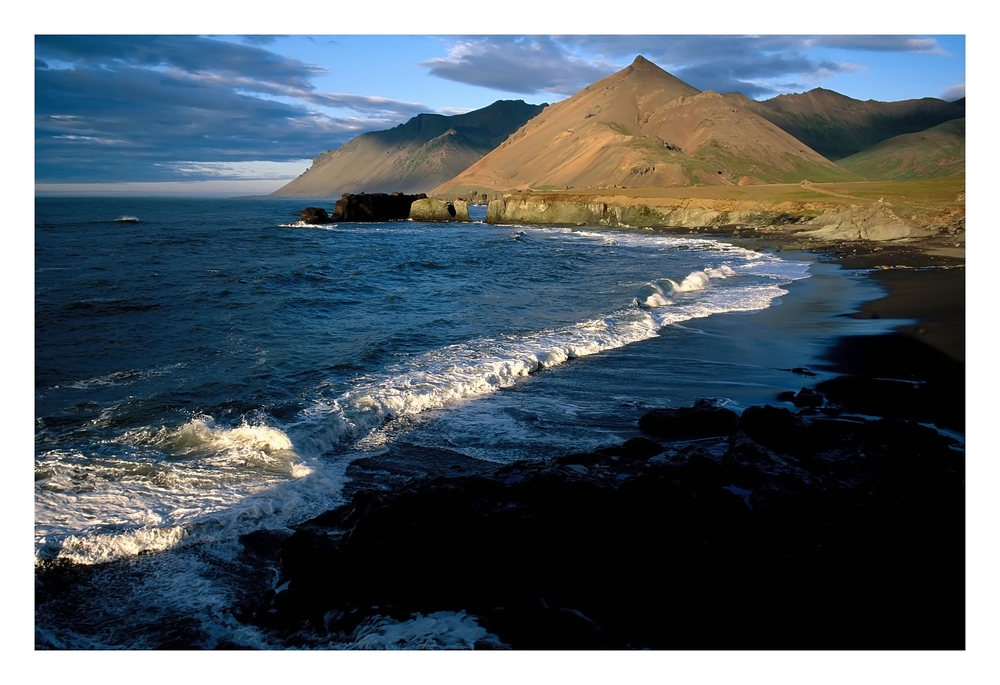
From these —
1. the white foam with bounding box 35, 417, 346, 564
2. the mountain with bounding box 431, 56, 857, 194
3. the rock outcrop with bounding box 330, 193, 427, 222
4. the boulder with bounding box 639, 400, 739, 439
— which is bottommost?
the white foam with bounding box 35, 417, 346, 564

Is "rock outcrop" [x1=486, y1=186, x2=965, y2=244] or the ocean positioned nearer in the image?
the ocean

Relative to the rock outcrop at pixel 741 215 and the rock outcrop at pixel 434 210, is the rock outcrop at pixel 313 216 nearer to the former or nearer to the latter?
the rock outcrop at pixel 434 210

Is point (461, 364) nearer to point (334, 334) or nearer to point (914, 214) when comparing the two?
point (334, 334)

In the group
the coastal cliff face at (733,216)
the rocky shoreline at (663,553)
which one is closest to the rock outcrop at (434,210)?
the coastal cliff face at (733,216)

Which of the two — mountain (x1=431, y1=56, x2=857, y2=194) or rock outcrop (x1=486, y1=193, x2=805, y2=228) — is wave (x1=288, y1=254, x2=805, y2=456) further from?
mountain (x1=431, y1=56, x2=857, y2=194)

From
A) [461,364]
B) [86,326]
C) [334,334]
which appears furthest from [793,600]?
[86,326]

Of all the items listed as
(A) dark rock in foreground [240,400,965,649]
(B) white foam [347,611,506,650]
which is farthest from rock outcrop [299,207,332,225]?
(B) white foam [347,611,506,650]

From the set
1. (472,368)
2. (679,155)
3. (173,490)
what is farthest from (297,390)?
(679,155)
